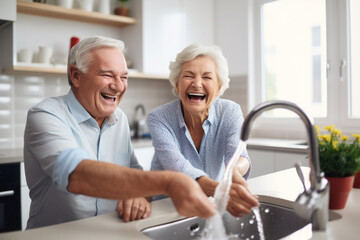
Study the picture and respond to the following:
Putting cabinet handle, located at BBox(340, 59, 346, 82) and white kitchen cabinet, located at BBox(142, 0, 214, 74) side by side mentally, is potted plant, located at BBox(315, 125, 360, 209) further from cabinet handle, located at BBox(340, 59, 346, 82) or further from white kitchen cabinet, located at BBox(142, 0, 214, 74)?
white kitchen cabinet, located at BBox(142, 0, 214, 74)

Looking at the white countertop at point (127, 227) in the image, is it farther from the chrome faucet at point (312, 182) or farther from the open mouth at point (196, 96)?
the open mouth at point (196, 96)

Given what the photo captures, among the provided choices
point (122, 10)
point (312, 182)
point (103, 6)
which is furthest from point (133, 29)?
point (312, 182)

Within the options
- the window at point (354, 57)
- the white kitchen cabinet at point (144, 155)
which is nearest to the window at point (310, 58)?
the window at point (354, 57)

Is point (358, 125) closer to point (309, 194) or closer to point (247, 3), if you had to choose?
point (247, 3)

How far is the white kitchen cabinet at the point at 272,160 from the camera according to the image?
263cm

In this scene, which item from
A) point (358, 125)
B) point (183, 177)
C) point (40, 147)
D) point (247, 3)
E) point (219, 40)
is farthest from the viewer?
point (219, 40)

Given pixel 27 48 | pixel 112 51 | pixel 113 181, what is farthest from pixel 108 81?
pixel 27 48

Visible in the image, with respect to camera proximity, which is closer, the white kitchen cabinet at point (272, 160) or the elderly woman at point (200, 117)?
the elderly woman at point (200, 117)

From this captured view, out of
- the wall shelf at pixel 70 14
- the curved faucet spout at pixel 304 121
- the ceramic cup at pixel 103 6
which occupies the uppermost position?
the ceramic cup at pixel 103 6

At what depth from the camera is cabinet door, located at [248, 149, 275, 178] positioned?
280 centimetres

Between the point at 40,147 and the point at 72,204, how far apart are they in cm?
34

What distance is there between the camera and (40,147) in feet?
3.49

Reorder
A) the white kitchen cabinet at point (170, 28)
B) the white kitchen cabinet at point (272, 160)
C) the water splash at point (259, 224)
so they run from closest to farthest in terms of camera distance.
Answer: the water splash at point (259, 224), the white kitchen cabinet at point (272, 160), the white kitchen cabinet at point (170, 28)

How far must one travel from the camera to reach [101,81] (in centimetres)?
136
